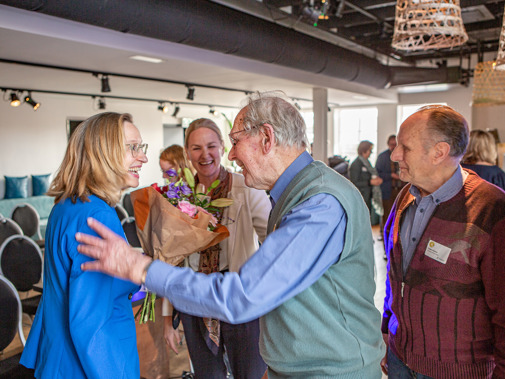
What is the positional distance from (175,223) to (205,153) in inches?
26.2

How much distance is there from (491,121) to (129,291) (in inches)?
438

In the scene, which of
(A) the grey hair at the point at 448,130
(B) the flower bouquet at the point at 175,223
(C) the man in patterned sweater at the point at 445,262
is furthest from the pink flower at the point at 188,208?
(A) the grey hair at the point at 448,130

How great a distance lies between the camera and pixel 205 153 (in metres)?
2.29

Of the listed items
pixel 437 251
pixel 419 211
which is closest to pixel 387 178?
→ pixel 419 211

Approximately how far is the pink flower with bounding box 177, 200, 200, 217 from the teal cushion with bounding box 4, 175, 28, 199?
913 centimetres

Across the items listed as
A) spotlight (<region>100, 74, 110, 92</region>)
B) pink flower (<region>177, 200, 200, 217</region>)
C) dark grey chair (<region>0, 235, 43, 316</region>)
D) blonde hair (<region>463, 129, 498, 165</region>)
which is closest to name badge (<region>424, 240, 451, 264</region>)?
pink flower (<region>177, 200, 200, 217</region>)

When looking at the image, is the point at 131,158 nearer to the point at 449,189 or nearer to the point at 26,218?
the point at 449,189

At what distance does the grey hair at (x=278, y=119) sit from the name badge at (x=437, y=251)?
0.60 m

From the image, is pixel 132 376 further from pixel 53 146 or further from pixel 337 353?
pixel 53 146

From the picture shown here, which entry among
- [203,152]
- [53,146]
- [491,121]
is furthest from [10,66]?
[491,121]

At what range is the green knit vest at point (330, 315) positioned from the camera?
111 centimetres

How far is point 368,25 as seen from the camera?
26.1ft

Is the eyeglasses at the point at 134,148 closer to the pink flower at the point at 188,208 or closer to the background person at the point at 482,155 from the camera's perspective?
the pink flower at the point at 188,208

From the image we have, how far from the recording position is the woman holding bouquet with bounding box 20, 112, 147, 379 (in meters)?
1.35
